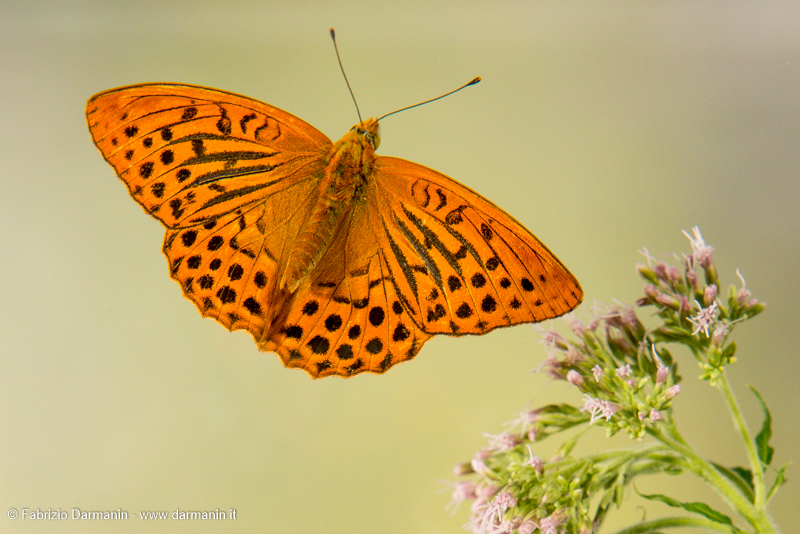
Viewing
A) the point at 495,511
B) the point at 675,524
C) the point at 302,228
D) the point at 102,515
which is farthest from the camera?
the point at 102,515

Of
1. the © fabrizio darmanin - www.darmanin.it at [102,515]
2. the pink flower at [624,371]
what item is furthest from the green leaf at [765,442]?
the © fabrizio darmanin - www.darmanin.it at [102,515]

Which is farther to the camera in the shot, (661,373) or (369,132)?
(369,132)

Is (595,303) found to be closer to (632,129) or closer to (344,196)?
(344,196)

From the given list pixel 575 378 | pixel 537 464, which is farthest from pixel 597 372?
pixel 537 464

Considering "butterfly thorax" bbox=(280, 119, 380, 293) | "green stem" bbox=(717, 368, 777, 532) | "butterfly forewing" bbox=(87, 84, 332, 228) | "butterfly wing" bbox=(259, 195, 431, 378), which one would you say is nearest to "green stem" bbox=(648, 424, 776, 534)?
"green stem" bbox=(717, 368, 777, 532)

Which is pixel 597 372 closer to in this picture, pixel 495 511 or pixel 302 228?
pixel 495 511

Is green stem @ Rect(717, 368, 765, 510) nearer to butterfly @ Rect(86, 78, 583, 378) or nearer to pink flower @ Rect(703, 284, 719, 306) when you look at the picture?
pink flower @ Rect(703, 284, 719, 306)

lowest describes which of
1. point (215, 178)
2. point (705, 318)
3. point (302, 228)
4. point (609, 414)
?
point (609, 414)
